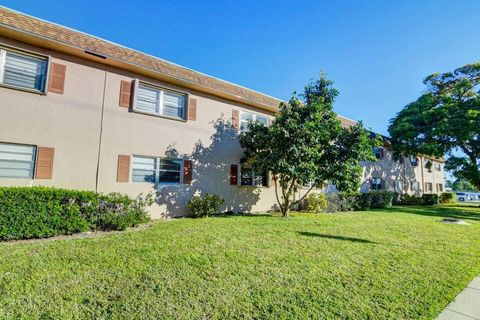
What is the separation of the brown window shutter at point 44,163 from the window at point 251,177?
25.7 feet

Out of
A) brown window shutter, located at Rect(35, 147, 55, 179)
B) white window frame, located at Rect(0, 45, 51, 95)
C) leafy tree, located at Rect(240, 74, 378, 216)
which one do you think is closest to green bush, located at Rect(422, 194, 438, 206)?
leafy tree, located at Rect(240, 74, 378, 216)

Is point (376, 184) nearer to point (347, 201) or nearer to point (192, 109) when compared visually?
point (347, 201)

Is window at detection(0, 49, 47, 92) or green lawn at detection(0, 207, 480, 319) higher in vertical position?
window at detection(0, 49, 47, 92)

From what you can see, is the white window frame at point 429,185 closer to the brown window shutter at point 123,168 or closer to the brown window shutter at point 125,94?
the brown window shutter at point 123,168

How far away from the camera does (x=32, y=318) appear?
299cm

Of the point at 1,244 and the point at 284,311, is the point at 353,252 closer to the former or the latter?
the point at 284,311

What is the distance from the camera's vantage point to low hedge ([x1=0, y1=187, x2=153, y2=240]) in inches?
239

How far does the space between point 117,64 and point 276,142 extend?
22.8 ft

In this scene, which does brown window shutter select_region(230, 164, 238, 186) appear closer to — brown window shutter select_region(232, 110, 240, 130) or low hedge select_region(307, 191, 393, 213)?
brown window shutter select_region(232, 110, 240, 130)

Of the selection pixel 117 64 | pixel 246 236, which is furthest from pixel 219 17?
pixel 246 236

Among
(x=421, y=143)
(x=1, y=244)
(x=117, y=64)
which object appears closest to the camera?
(x=1, y=244)

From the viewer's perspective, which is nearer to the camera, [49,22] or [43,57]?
[43,57]

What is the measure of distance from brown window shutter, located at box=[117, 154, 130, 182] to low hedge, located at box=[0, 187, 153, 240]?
129cm

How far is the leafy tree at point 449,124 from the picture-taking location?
19703 mm
